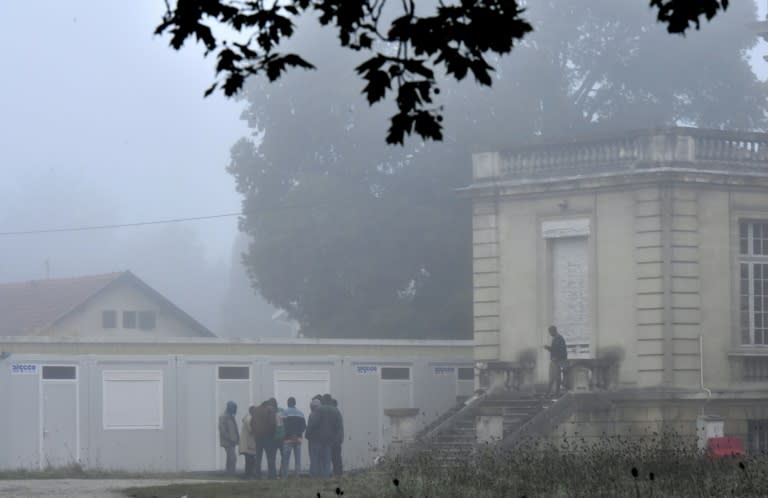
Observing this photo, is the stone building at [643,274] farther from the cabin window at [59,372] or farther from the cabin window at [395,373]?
the cabin window at [59,372]

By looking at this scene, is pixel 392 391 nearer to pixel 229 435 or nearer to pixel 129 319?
pixel 229 435

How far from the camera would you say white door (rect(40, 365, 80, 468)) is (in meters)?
29.7

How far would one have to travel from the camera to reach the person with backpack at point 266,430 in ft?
91.8

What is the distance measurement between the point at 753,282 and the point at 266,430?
9.73 m

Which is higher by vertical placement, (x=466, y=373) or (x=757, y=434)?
(x=466, y=373)

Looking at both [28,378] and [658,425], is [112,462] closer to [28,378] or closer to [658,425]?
[28,378]

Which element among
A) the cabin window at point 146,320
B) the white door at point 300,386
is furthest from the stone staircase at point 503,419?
the cabin window at point 146,320

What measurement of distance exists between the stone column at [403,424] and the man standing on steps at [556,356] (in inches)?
107

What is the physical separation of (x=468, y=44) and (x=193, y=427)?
24.0 meters

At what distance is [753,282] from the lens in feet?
101

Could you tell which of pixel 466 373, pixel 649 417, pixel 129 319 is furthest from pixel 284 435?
pixel 129 319

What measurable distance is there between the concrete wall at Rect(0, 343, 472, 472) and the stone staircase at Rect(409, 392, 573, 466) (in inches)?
64.3

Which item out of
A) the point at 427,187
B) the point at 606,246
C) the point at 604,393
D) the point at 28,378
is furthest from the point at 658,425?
the point at 427,187

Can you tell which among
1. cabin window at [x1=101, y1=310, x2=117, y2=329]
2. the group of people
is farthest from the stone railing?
cabin window at [x1=101, y1=310, x2=117, y2=329]
